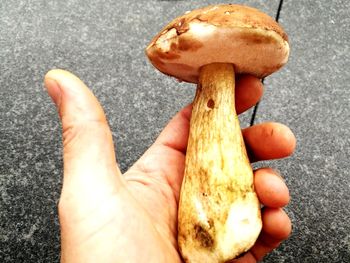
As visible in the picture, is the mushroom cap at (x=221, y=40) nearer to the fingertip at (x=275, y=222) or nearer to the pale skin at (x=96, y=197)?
the pale skin at (x=96, y=197)

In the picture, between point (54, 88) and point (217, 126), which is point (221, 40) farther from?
point (54, 88)

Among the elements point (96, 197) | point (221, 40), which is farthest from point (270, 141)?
point (96, 197)

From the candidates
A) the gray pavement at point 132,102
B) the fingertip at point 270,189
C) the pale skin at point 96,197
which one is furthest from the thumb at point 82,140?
the gray pavement at point 132,102

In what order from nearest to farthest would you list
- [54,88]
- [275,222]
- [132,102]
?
[54,88]
[275,222]
[132,102]

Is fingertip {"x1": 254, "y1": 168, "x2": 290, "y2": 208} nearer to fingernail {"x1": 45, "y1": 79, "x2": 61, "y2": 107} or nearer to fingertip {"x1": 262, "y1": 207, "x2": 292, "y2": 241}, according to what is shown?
fingertip {"x1": 262, "y1": 207, "x2": 292, "y2": 241}

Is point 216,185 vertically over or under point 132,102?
over

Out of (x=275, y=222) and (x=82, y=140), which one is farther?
(x=275, y=222)

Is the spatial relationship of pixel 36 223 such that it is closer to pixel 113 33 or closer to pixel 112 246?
pixel 112 246
